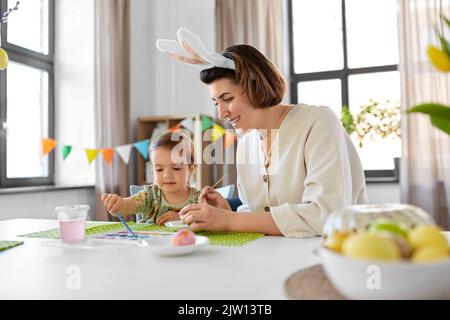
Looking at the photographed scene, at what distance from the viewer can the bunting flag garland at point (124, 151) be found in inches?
148

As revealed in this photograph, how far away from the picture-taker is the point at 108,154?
12.3 ft

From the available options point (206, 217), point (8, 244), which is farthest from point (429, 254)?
point (8, 244)

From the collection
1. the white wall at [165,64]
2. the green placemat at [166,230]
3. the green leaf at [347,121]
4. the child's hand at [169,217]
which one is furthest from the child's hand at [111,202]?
the white wall at [165,64]

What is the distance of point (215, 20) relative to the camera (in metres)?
4.09

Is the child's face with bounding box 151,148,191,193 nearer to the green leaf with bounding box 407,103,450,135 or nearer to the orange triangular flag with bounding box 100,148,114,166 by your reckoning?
the green leaf with bounding box 407,103,450,135

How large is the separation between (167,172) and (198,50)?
1.80 feet

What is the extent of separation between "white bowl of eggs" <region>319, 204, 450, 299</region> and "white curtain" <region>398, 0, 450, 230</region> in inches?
118

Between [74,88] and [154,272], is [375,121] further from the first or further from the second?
[154,272]

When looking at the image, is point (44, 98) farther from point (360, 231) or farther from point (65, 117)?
point (360, 231)

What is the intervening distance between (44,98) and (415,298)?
3850 mm

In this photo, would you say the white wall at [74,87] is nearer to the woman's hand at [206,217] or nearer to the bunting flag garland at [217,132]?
the bunting flag garland at [217,132]

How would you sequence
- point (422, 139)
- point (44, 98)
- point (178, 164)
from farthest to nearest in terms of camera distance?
point (44, 98) < point (422, 139) < point (178, 164)
